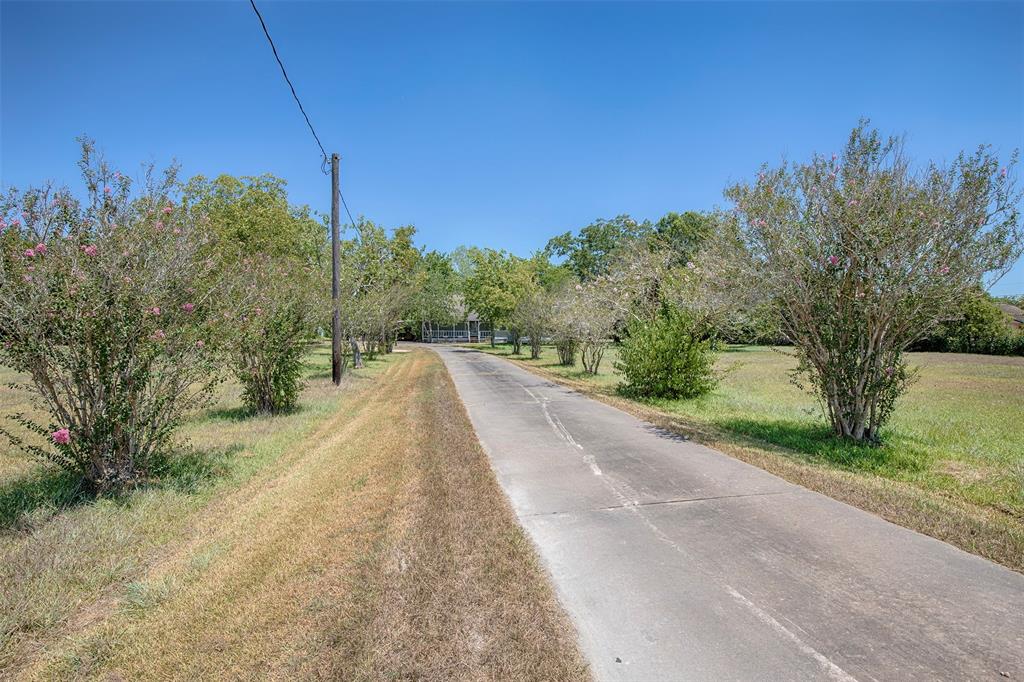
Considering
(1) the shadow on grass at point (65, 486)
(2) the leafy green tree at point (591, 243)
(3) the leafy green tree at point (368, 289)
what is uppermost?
(2) the leafy green tree at point (591, 243)

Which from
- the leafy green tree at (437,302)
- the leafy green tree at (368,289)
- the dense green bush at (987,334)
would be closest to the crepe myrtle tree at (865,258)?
the leafy green tree at (368,289)

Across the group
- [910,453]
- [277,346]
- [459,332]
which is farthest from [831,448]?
[459,332]

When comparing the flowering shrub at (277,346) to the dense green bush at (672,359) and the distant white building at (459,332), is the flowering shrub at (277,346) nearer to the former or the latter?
the dense green bush at (672,359)

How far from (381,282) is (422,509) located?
23.0 m

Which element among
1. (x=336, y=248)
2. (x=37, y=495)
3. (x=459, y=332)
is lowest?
(x=37, y=495)

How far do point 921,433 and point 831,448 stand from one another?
8.12 feet

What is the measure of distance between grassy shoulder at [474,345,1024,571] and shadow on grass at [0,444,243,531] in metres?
7.16

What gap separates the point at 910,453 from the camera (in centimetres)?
737

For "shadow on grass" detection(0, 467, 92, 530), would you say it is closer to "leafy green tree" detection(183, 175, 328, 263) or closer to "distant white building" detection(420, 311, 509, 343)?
"leafy green tree" detection(183, 175, 328, 263)

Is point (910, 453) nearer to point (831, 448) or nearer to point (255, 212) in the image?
point (831, 448)

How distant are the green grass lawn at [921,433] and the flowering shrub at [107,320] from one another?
27.2ft

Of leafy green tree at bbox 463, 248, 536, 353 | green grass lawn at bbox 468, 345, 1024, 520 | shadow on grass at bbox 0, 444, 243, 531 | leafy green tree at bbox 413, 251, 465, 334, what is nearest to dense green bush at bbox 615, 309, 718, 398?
green grass lawn at bbox 468, 345, 1024, 520

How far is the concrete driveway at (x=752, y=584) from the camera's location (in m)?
2.90

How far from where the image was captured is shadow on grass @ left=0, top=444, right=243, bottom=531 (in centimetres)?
508
